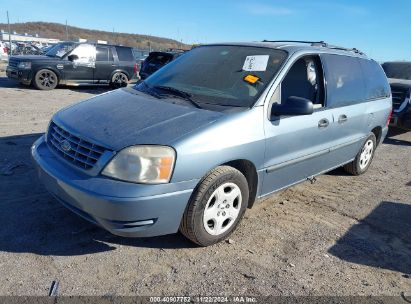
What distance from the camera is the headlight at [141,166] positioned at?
9.55 feet

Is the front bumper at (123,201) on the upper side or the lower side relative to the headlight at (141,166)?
lower

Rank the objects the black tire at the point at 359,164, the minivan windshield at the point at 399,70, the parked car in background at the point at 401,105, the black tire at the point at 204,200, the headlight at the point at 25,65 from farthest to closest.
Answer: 1. the headlight at the point at 25,65
2. the minivan windshield at the point at 399,70
3. the parked car in background at the point at 401,105
4. the black tire at the point at 359,164
5. the black tire at the point at 204,200

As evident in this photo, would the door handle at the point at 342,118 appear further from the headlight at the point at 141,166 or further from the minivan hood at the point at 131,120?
the headlight at the point at 141,166

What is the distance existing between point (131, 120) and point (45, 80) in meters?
11.1

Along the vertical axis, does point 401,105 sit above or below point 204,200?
above

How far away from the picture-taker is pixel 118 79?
14891 mm

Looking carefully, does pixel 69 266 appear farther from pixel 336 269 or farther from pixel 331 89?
pixel 331 89

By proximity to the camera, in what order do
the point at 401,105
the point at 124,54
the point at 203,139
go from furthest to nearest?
the point at 124,54 → the point at 401,105 → the point at 203,139


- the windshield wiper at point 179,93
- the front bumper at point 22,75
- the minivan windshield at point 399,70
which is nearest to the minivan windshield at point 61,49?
the front bumper at point 22,75

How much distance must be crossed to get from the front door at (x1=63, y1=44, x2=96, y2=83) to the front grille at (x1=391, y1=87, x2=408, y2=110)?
990cm

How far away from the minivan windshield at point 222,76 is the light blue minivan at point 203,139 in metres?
0.01

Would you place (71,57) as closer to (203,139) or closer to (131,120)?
(131,120)

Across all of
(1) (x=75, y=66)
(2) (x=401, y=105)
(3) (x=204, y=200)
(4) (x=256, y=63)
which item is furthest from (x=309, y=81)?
(1) (x=75, y=66)

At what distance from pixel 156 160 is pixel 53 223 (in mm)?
1431
